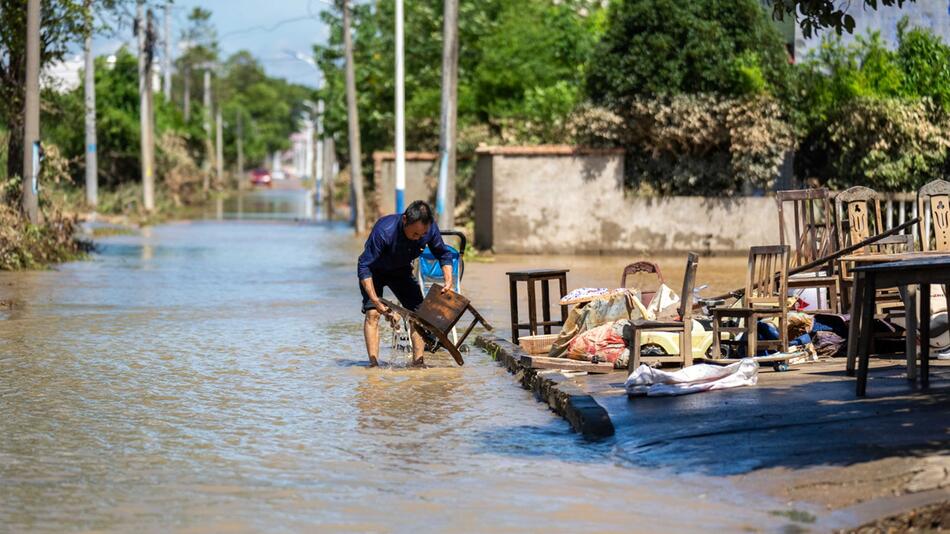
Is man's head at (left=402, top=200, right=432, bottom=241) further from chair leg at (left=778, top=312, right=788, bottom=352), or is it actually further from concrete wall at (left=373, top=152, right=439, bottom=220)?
concrete wall at (left=373, top=152, right=439, bottom=220)

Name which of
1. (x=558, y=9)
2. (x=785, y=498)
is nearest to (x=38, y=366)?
(x=785, y=498)

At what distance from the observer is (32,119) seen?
2416 cm

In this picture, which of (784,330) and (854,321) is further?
(784,330)

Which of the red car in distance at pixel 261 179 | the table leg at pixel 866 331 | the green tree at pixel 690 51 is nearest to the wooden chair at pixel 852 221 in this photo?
the table leg at pixel 866 331

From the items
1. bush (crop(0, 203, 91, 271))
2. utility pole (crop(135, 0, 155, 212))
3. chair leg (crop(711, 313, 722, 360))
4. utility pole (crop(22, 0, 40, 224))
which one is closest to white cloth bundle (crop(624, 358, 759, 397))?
chair leg (crop(711, 313, 722, 360))

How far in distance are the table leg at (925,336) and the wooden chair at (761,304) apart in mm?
1369

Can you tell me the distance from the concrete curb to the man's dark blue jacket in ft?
3.64

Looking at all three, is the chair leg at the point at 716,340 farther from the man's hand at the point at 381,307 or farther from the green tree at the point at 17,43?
the green tree at the point at 17,43

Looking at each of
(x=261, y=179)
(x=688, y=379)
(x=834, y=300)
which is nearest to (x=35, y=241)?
(x=834, y=300)

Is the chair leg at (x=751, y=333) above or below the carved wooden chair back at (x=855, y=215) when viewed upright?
below

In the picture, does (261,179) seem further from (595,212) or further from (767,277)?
(767,277)

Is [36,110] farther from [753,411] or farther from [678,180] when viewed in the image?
[753,411]

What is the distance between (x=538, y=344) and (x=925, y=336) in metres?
4.06

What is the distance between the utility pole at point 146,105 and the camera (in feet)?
152
